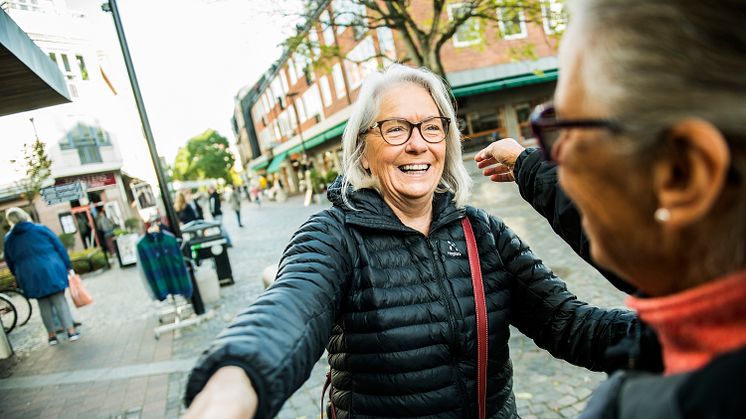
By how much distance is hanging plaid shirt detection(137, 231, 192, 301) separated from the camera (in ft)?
20.3

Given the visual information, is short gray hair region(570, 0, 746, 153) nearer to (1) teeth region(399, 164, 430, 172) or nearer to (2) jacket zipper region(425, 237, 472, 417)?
(2) jacket zipper region(425, 237, 472, 417)

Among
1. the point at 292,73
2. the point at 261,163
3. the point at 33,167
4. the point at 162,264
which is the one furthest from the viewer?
the point at 261,163

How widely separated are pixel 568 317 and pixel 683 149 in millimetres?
1080

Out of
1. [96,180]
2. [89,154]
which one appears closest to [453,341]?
[89,154]

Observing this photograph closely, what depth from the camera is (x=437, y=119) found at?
1891 mm

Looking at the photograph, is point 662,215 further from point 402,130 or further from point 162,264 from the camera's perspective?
point 162,264

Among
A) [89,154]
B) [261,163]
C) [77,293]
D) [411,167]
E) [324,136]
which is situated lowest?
[77,293]

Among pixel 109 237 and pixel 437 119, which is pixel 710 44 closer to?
pixel 437 119

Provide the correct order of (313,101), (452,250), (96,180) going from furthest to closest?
(313,101) → (96,180) → (452,250)

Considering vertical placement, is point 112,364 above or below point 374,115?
below

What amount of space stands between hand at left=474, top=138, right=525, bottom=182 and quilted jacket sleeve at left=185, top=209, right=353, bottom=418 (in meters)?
0.80

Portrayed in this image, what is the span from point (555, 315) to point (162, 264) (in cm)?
601

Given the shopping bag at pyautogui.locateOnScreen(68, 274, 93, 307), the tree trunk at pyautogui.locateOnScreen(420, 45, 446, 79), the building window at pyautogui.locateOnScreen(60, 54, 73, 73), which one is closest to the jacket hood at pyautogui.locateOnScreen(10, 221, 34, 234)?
the shopping bag at pyautogui.locateOnScreen(68, 274, 93, 307)

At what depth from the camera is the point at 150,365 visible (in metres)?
5.42
